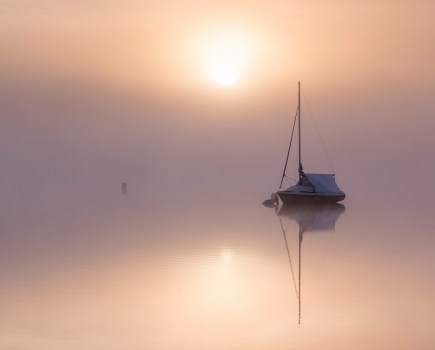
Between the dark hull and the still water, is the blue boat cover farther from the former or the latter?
the still water

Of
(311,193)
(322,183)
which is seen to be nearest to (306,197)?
(311,193)

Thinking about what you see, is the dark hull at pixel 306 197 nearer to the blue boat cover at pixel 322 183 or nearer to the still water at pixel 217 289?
the blue boat cover at pixel 322 183

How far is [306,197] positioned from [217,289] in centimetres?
3761

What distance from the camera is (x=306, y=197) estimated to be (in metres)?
52.9

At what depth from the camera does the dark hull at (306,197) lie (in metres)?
52.7

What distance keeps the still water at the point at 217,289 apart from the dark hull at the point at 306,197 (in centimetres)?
2235

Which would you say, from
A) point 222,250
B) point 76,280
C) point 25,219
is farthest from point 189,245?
point 25,219

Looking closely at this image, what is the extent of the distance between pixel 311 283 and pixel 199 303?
3377 millimetres

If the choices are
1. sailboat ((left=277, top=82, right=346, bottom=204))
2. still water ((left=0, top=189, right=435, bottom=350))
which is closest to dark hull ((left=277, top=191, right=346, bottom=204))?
sailboat ((left=277, top=82, right=346, bottom=204))

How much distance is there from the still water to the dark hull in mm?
22346

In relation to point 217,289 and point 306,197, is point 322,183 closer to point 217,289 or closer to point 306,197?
point 306,197

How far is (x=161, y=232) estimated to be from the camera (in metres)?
29.8

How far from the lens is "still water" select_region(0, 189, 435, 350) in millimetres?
11555

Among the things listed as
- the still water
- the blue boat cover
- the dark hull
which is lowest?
the still water
